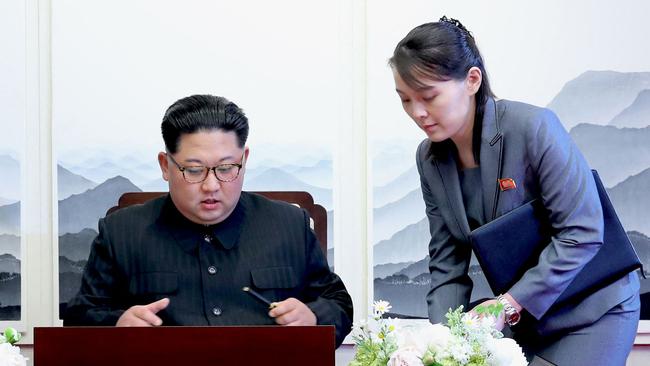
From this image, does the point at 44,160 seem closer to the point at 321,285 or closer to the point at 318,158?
the point at 318,158

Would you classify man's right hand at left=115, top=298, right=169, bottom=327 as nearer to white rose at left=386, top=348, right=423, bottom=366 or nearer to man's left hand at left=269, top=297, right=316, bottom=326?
man's left hand at left=269, top=297, right=316, bottom=326

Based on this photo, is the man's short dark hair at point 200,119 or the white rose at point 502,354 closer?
the white rose at point 502,354

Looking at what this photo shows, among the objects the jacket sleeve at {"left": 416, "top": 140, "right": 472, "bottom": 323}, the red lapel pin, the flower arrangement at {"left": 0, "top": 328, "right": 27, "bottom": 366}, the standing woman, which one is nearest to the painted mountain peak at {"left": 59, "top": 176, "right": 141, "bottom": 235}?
the jacket sleeve at {"left": 416, "top": 140, "right": 472, "bottom": 323}

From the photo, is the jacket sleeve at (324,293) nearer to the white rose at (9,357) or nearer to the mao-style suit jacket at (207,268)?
the mao-style suit jacket at (207,268)

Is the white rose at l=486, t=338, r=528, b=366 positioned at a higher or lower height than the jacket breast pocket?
lower

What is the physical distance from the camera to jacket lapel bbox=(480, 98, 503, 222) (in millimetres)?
2141

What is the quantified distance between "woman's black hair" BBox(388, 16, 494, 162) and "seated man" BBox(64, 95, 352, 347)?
46 centimetres

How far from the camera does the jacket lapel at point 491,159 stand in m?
2.14

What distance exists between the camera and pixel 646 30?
145 inches

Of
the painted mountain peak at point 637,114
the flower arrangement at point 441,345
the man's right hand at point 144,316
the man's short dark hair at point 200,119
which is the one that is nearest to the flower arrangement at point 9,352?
the man's right hand at point 144,316

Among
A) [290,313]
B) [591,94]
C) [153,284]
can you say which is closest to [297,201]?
[153,284]

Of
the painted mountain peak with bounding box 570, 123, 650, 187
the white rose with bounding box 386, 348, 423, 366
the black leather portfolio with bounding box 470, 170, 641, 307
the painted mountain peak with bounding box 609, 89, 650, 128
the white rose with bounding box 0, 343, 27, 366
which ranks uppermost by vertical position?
the painted mountain peak with bounding box 609, 89, 650, 128

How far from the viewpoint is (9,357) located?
149cm

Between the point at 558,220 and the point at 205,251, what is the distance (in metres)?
0.88
